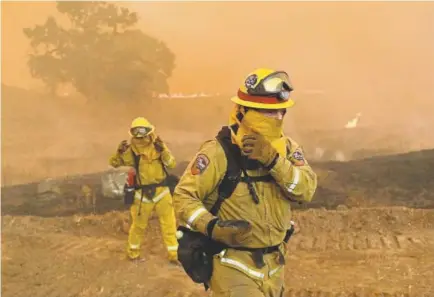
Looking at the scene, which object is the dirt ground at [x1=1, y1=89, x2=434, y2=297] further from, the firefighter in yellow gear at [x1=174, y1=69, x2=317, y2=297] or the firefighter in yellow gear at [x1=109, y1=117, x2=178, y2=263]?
the firefighter in yellow gear at [x1=174, y1=69, x2=317, y2=297]

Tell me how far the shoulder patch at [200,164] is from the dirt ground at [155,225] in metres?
3.04

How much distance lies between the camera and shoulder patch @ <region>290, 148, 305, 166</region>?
3168 millimetres

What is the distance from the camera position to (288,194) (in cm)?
303

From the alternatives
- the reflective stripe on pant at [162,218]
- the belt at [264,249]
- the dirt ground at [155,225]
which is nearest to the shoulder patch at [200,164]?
the belt at [264,249]

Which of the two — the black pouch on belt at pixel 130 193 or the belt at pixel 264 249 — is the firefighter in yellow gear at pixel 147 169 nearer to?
the black pouch on belt at pixel 130 193

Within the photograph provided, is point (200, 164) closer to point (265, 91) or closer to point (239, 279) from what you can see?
point (265, 91)

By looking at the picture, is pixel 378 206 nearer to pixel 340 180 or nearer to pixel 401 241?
pixel 340 180

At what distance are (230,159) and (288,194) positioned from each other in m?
0.33

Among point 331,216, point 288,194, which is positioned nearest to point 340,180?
point 331,216

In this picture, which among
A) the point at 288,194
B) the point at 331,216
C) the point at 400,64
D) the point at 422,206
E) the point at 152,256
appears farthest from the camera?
the point at 400,64

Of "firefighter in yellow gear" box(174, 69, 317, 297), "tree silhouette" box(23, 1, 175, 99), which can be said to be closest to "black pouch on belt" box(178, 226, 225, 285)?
"firefighter in yellow gear" box(174, 69, 317, 297)

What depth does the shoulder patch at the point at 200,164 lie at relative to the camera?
3.01m

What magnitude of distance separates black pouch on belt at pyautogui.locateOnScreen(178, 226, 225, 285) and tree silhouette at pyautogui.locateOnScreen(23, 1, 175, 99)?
851 cm

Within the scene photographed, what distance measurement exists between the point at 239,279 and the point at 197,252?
249 millimetres
